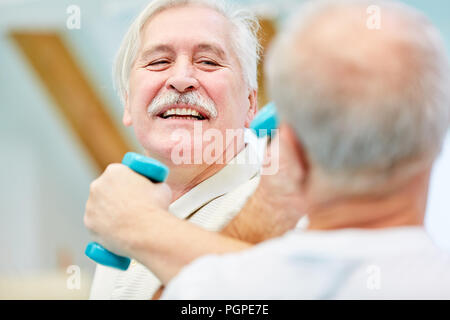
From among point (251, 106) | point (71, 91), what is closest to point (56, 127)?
point (71, 91)

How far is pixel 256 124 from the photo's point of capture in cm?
111

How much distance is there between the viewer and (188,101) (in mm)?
1360

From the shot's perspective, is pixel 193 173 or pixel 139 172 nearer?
pixel 139 172

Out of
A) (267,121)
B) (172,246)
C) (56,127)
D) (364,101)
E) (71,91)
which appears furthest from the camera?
(56,127)

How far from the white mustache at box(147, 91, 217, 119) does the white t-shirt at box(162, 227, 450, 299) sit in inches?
25.5

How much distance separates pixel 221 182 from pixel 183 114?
0.16 m

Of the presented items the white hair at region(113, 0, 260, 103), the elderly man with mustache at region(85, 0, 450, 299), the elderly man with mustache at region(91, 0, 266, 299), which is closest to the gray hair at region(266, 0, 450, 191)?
the elderly man with mustache at region(85, 0, 450, 299)

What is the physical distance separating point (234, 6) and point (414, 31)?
82 cm

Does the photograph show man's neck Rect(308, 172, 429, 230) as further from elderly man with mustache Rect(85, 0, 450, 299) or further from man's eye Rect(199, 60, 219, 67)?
man's eye Rect(199, 60, 219, 67)

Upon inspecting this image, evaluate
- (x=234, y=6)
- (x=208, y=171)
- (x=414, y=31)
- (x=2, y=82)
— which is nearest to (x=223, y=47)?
(x=234, y=6)

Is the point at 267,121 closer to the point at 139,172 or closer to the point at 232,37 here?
the point at 139,172

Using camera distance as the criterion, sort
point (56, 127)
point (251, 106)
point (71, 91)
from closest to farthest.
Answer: point (251, 106), point (71, 91), point (56, 127)

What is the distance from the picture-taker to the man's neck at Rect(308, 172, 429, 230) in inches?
29.4

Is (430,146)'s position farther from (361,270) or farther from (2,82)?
(2,82)
